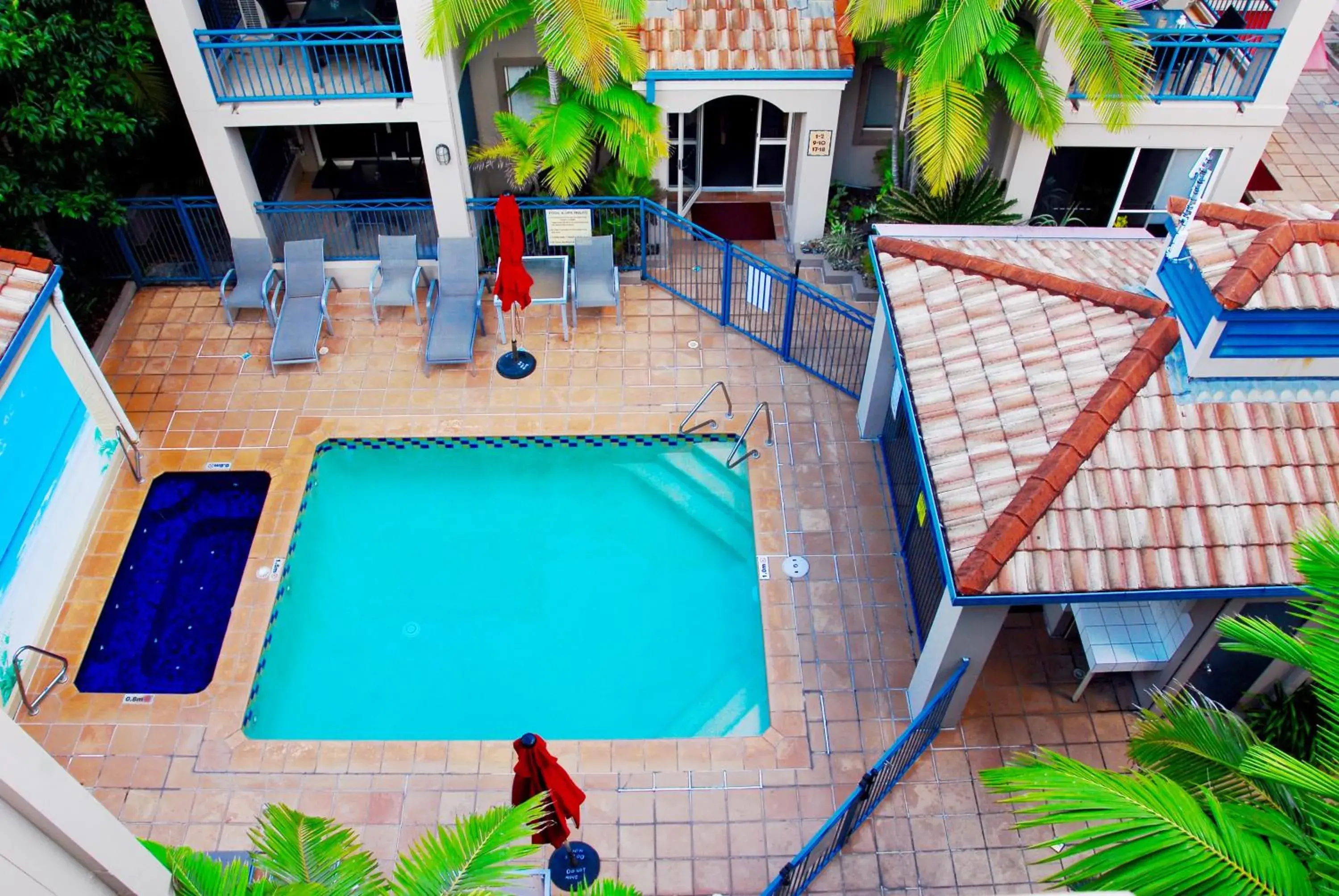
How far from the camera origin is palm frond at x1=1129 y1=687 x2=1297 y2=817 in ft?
22.3

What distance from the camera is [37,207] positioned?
13.3 meters

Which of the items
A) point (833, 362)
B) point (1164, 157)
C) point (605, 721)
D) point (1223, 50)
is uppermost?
point (1223, 50)

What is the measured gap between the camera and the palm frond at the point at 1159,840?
17.4ft

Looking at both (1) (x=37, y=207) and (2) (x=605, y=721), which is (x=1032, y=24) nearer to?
(2) (x=605, y=721)

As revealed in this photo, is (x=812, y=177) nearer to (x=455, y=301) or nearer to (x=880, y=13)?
(x=880, y=13)

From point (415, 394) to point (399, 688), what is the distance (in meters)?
4.68

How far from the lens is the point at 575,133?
49.2 ft

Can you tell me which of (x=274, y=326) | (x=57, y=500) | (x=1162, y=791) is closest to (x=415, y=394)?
(x=274, y=326)

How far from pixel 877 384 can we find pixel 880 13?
4.69 m

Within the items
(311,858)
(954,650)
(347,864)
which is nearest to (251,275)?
(311,858)

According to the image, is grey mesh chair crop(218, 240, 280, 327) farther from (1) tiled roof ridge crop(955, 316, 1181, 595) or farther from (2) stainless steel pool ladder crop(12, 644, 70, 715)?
(1) tiled roof ridge crop(955, 316, 1181, 595)

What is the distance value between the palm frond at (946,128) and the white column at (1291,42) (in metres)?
4.16

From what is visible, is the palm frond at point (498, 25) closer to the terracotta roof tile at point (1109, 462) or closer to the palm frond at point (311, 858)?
the terracotta roof tile at point (1109, 462)

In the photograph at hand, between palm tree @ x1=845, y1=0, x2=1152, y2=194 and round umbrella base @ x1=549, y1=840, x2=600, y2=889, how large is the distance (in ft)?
31.1
